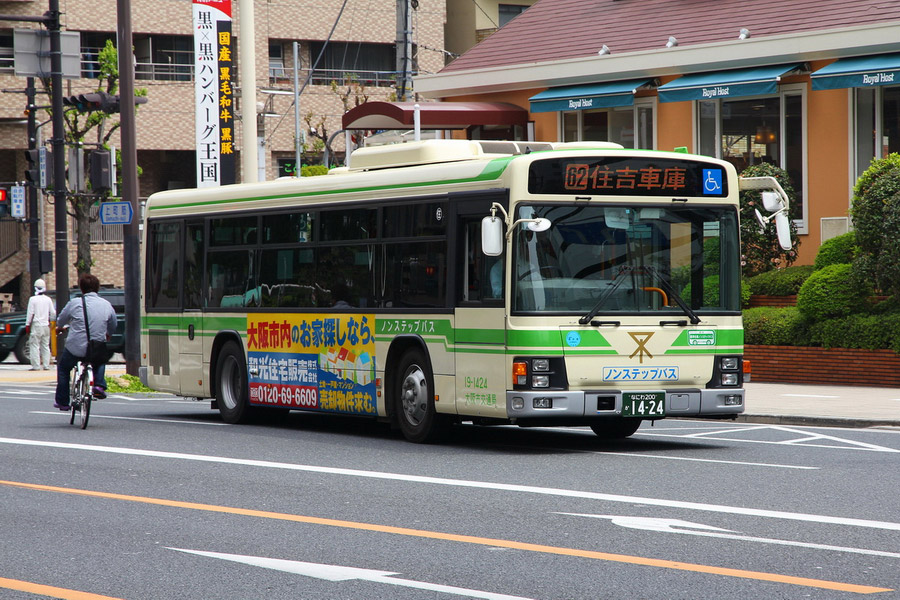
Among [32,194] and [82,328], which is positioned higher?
[32,194]

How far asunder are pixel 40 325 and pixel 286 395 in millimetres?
14609

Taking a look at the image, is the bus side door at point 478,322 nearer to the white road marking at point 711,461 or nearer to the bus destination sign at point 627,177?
the bus destination sign at point 627,177

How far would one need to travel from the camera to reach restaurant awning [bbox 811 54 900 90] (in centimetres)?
2334

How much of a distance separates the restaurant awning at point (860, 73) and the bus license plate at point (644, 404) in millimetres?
12386

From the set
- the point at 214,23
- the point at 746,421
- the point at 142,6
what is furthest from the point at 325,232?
the point at 142,6

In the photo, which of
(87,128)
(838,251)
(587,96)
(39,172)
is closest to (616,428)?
(838,251)

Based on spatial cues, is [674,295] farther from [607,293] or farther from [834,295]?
[834,295]

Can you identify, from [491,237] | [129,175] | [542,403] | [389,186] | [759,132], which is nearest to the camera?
[491,237]

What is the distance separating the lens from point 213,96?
25438mm

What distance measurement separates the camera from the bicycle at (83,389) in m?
16.1

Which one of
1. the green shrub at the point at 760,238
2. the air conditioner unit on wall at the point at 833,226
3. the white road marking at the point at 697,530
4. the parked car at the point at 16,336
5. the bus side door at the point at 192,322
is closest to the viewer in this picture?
the white road marking at the point at 697,530

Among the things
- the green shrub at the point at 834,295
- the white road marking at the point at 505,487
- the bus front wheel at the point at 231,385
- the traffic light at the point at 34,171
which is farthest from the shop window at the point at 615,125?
the white road marking at the point at 505,487

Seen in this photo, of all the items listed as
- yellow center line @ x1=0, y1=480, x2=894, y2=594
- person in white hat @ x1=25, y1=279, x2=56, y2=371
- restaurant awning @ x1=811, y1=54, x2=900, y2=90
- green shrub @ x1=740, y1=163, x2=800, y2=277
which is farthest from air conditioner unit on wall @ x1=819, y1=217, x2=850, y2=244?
yellow center line @ x1=0, y1=480, x2=894, y2=594

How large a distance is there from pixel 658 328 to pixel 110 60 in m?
33.2
